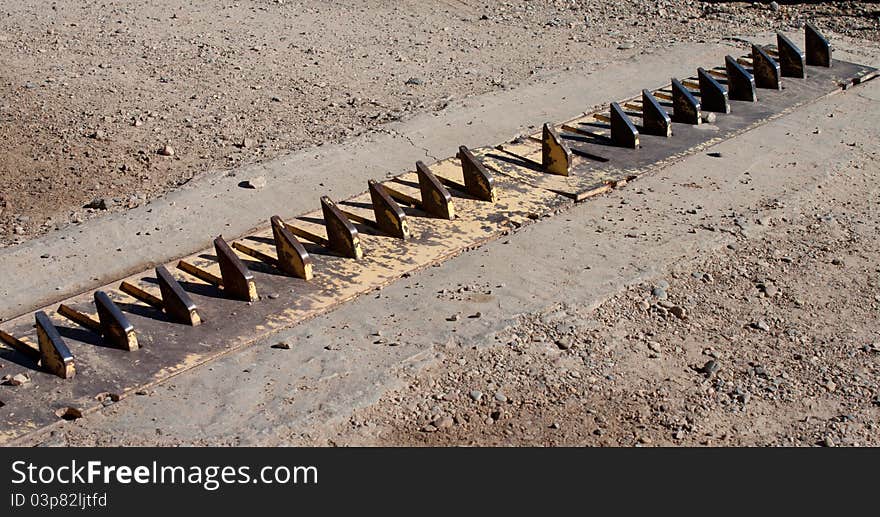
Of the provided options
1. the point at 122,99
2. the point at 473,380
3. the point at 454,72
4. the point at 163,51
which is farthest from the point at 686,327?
the point at 163,51

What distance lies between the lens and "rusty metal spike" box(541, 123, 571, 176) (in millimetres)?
6742

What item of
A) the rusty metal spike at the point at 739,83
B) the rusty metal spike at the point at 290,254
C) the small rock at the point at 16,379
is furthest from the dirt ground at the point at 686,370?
the rusty metal spike at the point at 739,83

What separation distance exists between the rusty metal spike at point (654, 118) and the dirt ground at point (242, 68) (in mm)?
1336

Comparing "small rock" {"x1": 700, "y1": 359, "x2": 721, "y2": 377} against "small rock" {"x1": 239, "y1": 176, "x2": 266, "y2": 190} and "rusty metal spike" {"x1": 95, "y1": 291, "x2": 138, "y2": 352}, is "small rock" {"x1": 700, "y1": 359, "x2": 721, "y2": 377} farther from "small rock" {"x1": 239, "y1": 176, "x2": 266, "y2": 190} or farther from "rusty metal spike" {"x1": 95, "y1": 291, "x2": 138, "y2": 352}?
"small rock" {"x1": 239, "y1": 176, "x2": 266, "y2": 190}

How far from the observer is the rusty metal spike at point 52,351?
4.79m

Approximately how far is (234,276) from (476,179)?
→ 163 cm

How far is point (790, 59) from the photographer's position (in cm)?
847

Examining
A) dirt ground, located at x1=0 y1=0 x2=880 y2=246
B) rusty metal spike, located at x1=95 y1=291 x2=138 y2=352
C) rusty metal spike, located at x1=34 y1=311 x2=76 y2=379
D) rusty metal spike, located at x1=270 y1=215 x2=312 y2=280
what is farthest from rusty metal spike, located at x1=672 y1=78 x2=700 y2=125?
rusty metal spike, located at x1=34 y1=311 x2=76 y2=379

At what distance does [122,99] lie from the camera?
8219 millimetres

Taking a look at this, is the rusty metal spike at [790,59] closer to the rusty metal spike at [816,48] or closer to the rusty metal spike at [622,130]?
the rusty metal spike at [816,48]

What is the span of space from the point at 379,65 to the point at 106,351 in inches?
175

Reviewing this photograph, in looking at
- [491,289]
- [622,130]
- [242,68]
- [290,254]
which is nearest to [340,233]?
[290,254]

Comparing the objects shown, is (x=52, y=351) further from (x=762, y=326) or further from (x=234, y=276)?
(x=762, y=326)

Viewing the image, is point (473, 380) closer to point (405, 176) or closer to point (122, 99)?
point (405, 176)
